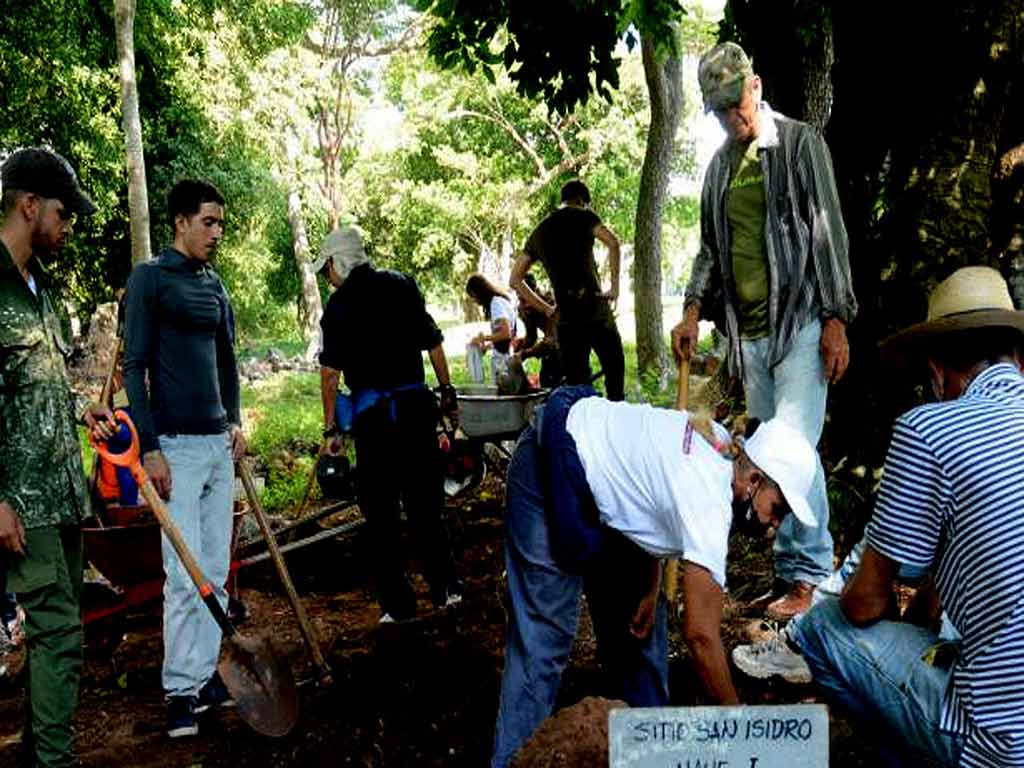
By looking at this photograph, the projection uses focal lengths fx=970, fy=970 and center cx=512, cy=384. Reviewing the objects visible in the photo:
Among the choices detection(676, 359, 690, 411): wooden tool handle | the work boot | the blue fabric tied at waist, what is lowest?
the work boot

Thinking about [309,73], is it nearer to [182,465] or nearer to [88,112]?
[88,112]

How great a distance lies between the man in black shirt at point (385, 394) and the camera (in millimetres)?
4871

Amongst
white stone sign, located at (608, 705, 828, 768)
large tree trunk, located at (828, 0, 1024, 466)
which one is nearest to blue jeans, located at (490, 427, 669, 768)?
white stone sign, located at (608, 705, 828, 768)

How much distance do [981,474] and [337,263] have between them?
139 inches

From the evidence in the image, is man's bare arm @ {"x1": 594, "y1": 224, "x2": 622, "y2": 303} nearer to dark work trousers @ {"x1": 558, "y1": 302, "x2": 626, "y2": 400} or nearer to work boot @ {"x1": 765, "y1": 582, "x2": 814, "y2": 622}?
dark work trousers @ {"x1": 558, "y1": 302, "x2": 626, "y2": 400}

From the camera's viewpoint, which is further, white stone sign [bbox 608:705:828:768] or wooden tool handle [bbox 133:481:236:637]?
wooden tool handle [bbox 133:481:236:637]

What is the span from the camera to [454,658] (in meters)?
4.49

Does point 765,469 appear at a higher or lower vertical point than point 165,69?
lower

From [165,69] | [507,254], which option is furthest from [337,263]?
[507,254]

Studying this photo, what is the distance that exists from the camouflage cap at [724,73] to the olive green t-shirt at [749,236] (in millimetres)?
263

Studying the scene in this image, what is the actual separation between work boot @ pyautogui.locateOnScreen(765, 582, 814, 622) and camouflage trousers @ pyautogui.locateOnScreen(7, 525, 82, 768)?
2.61 m

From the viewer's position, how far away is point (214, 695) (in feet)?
14.0

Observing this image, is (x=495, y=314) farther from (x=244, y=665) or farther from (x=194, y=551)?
(x=244, y=665)

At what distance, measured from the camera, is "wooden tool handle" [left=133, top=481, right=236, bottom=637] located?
146 inches
